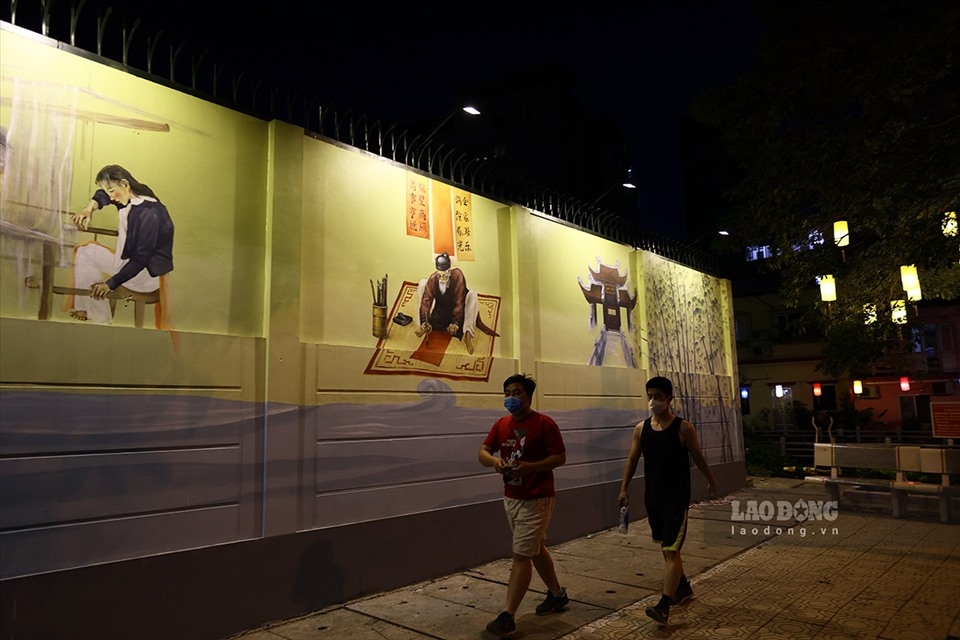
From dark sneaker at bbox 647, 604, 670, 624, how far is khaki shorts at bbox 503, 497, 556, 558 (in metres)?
0.95

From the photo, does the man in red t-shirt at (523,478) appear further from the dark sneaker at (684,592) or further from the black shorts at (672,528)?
the dark sneaker at (684,592)

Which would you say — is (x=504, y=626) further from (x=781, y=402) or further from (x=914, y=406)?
(x=914, y=406)

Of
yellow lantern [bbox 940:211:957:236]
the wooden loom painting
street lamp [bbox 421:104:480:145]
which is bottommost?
the wooden loom painting

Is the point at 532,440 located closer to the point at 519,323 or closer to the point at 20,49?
the point at 519,323

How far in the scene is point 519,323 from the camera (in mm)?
7742

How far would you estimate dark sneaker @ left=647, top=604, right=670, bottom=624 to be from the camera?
15.6 ft

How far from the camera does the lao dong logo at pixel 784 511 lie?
30.5 feet

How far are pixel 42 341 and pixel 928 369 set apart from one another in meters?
32.0

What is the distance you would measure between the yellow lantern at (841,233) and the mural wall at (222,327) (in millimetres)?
4509

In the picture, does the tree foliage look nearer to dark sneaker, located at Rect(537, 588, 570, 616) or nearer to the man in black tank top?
the man in black tank top

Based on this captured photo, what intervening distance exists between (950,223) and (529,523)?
7.33m

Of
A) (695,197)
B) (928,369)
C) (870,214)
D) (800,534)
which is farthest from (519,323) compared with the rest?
(695,197)

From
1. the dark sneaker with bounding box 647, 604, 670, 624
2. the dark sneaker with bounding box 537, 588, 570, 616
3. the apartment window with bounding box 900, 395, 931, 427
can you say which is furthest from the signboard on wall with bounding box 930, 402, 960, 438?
the apartment window with bounding box 900, 395, 931, 427
